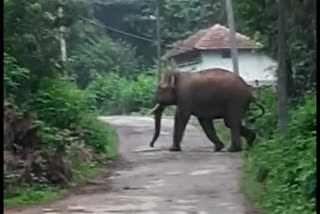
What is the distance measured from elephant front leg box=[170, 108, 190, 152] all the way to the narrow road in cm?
22

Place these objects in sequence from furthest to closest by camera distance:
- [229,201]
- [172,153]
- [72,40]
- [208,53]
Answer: [208,53] < [72,40] < [172,153] < [229,201]

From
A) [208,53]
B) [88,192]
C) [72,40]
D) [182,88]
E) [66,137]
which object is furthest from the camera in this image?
[208,53]

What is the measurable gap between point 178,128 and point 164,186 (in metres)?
6.96

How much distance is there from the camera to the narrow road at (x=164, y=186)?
1228 cm

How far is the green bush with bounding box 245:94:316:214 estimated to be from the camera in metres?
11.2

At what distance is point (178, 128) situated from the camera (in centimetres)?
2145

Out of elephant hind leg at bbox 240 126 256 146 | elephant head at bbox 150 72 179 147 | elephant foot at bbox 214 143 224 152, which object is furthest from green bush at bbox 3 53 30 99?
elephant hind leg at bbox 240 126 256 146

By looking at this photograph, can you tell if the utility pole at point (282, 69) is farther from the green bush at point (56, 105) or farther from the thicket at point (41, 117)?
the green bush at point (56, 105)

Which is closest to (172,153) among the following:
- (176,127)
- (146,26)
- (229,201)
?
(176,127)

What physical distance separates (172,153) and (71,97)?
251cm

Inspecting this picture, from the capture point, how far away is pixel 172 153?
2047cm

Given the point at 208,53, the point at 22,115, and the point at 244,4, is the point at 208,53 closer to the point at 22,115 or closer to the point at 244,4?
the point at 244,4

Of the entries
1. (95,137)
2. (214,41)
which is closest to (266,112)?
(95,137)

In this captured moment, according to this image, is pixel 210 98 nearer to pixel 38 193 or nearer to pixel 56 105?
pixel 56 105
